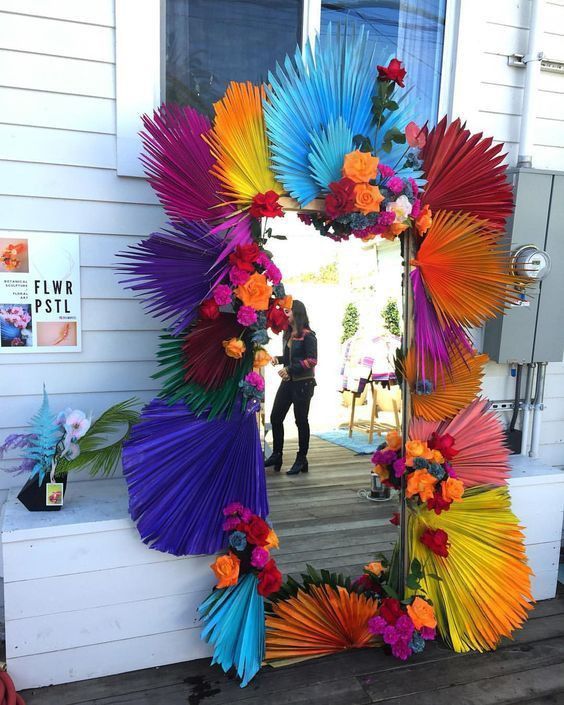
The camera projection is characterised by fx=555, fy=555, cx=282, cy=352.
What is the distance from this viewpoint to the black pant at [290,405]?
2867 mm

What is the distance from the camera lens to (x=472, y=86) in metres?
2.86

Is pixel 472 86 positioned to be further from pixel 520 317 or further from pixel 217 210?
pixel 217 210

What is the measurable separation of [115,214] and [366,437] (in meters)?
1.68

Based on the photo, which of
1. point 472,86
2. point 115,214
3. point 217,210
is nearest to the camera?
point 217,210

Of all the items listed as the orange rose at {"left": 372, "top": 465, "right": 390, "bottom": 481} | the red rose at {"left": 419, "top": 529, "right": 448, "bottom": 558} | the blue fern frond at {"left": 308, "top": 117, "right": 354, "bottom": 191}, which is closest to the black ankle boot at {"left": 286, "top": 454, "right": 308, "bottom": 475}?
the orange rose at {"left": 372, "top": 465, "right": 390, "bottom": 481}

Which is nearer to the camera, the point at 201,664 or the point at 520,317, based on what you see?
the point at 201,664

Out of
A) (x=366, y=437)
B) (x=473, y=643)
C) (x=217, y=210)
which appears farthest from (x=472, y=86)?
(x=473, y=643)

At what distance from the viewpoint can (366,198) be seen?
2066 millimetres

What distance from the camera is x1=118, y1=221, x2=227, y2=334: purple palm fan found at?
207 cm

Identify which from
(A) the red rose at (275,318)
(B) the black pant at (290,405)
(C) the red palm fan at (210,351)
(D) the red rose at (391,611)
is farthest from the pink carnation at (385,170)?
(D) the red rose at (391,611)

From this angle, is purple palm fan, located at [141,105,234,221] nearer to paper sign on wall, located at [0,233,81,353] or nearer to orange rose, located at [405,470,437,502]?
paper sign on wall, located at [0,233,81,353]

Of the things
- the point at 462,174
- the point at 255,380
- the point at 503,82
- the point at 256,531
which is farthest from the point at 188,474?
the point at 503,82

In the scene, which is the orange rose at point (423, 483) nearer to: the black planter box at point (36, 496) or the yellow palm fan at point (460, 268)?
the yellow palm fan at point (460, 268)

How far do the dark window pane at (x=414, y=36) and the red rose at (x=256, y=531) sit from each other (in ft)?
6.73
